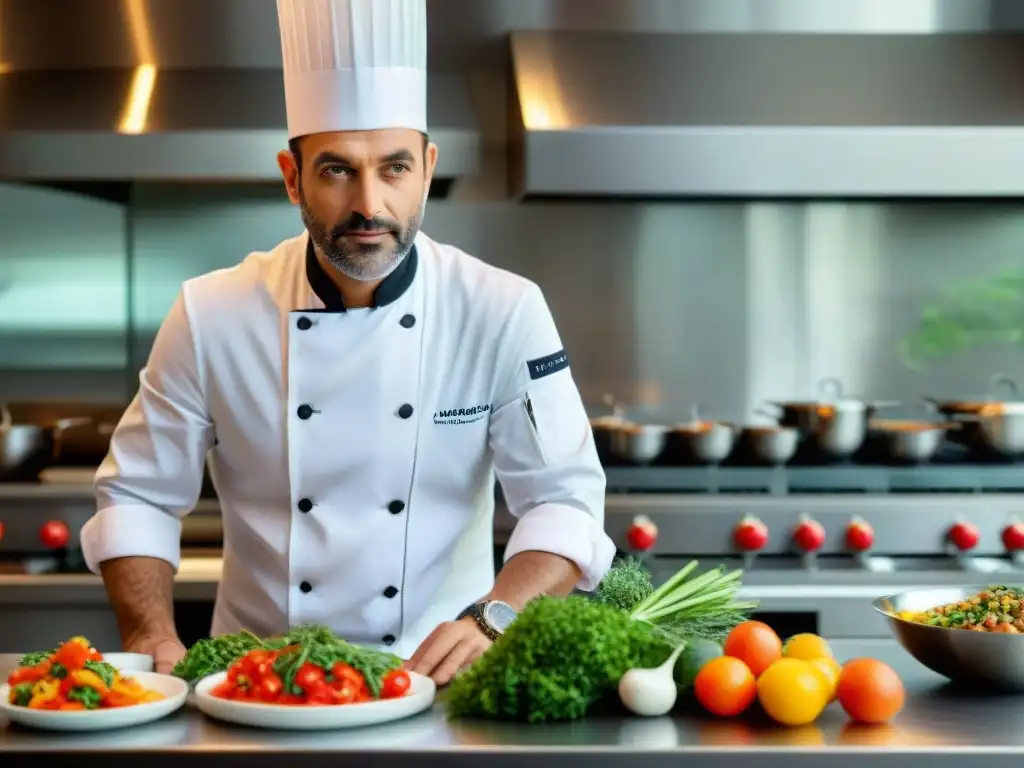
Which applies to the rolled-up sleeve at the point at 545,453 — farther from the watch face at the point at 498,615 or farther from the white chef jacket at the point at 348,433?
the watch face at the point at 498,615

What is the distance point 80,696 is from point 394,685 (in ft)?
1.10

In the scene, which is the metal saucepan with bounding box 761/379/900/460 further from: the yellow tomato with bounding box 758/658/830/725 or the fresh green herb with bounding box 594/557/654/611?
the yellow tomato with bounding box 758/658/830/725

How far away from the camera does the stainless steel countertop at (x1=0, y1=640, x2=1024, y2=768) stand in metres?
1.36

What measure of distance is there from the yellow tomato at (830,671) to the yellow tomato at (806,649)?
0.02 metres

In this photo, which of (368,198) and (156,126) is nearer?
(368,198)

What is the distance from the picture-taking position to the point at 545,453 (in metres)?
2.15

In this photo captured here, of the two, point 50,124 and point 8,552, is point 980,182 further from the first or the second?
point 8,552

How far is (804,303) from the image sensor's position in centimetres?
397

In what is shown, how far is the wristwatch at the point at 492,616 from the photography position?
1.74m

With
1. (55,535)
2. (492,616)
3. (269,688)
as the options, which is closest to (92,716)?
(269,688)

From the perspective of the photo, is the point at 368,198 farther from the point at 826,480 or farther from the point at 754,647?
the point at 826,480

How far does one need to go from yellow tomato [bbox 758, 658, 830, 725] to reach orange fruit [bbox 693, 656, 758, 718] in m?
0.02

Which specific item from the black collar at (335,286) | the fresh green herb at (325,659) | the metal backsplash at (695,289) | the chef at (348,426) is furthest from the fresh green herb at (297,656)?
the metal backsplash at (695,289)

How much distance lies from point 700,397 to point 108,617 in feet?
5.82
